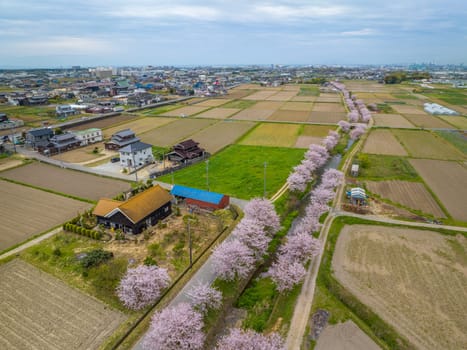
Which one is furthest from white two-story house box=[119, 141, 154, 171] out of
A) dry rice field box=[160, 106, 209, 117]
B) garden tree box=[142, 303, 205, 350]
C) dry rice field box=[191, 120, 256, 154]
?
dry rice field box=[160, 106, 209, 117]

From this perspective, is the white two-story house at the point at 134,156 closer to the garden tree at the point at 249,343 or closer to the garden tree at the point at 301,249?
the garden tree at the point at 301,249

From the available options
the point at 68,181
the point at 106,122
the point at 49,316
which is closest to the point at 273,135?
the point at 68,181

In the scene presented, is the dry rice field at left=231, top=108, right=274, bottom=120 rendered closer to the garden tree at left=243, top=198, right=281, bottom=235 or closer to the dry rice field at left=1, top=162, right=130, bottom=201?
the dry rice field at left=1, top=162, right=130, bottom=201

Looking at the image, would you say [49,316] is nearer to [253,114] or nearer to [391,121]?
[253,114]

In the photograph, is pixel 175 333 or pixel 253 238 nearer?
pixel 175 333

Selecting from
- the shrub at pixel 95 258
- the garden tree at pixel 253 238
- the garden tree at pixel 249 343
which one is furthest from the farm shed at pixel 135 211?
the garden tree at pixel 249 343

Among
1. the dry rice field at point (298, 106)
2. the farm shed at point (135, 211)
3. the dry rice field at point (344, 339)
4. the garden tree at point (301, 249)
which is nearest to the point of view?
the dry rice field at point (344, 339)
